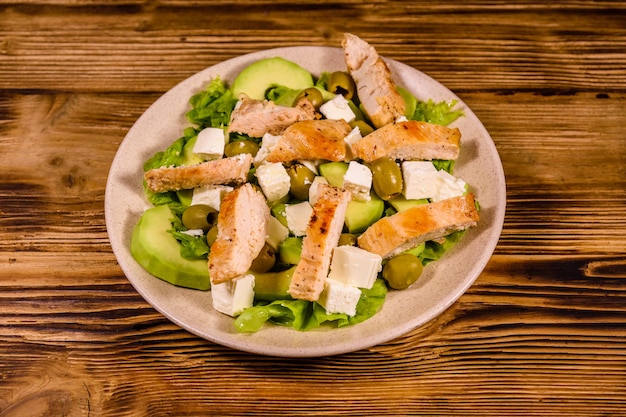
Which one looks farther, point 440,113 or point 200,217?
point 440,113

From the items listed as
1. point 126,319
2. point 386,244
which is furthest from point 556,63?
point 126,319

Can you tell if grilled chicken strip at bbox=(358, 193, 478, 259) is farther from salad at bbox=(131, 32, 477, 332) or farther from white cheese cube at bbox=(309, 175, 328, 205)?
white cheese cube at bbox=(309, 175, 328, 205)

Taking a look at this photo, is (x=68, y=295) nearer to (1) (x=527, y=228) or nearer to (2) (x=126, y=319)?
(2) (x=126, y=319)

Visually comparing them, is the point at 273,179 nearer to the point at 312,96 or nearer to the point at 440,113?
the point at 312,96

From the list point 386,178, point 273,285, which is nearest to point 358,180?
point 386,178

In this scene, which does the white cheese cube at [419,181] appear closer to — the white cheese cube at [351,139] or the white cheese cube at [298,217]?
the white cheese cube at [351,139]

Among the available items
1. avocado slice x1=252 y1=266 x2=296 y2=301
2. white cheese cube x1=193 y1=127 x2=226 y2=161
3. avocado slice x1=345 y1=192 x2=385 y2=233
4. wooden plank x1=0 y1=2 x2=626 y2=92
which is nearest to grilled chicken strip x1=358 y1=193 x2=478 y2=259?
avocado slice x1=345 y1=192 x2=385 y2=233
